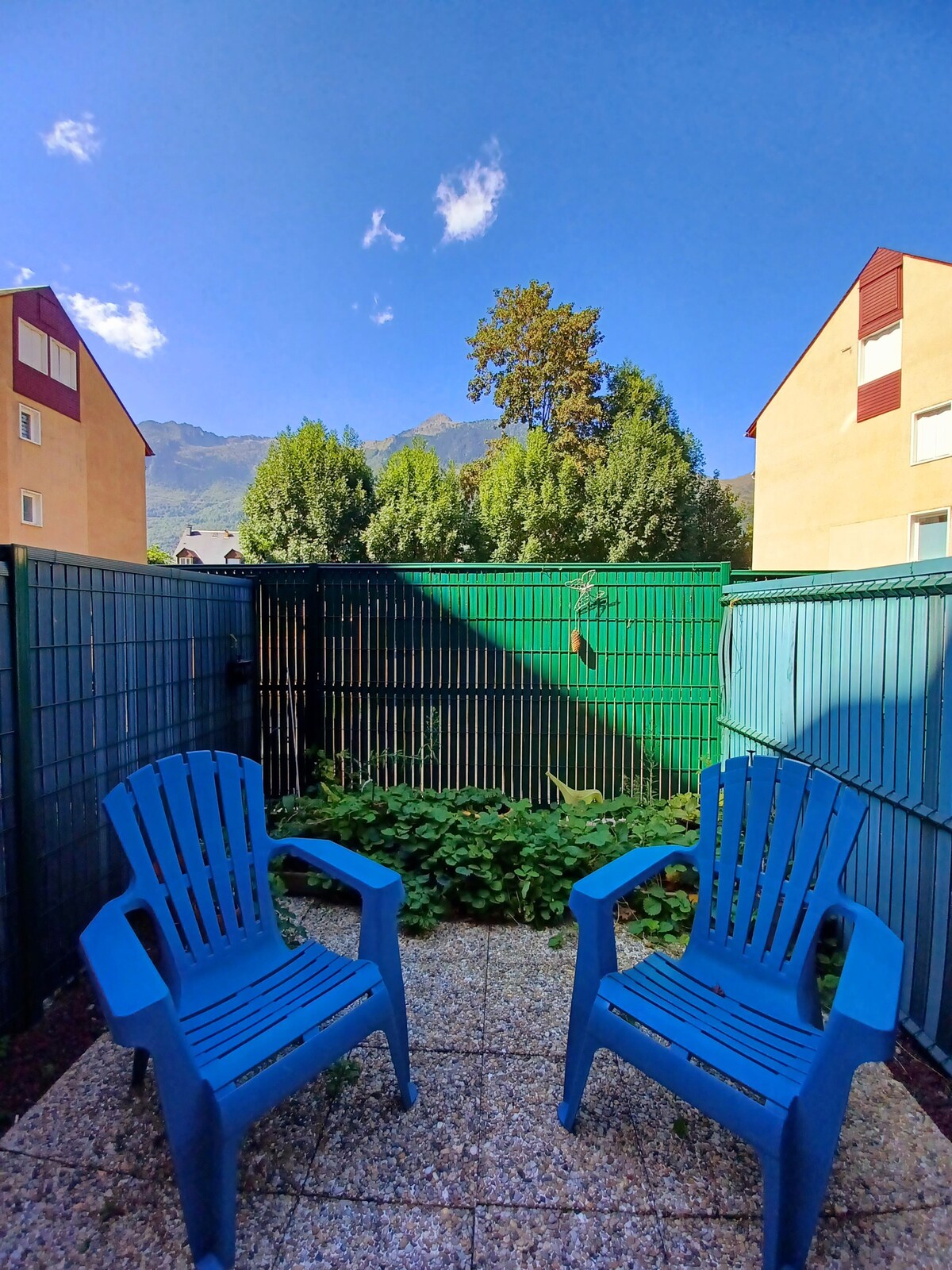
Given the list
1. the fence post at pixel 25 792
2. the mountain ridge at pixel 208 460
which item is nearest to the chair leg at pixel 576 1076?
the fence post at pixel 25 792

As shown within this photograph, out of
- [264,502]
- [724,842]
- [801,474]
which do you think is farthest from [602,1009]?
[264,502]

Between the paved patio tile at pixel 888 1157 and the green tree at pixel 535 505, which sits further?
the green tree at pixel 535 505

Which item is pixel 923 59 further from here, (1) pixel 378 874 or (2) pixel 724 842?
(1) pixel 378 874

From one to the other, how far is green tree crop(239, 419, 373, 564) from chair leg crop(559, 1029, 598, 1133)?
704 inches

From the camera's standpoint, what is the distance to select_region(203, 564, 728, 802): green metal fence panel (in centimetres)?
423

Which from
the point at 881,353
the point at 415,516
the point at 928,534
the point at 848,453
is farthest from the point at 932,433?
the point at 415,516

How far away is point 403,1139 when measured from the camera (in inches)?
60.2

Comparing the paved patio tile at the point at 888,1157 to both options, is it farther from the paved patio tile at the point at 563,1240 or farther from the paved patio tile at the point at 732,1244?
the paved patio tile at the point at 563,1240

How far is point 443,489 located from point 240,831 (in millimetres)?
17690

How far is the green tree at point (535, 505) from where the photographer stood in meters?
18.5

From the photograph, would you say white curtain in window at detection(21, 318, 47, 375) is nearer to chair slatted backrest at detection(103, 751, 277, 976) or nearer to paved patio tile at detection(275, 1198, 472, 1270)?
chair slatted backrest at detection(103, 751, 277, 976)

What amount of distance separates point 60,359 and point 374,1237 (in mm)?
17909

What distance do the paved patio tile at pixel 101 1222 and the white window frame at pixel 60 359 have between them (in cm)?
1680

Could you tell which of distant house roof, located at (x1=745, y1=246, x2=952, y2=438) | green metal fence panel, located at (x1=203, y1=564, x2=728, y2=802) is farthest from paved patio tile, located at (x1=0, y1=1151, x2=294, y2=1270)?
distant house roof, located at (x1=745, y1=246, x2=952, y2=438)
